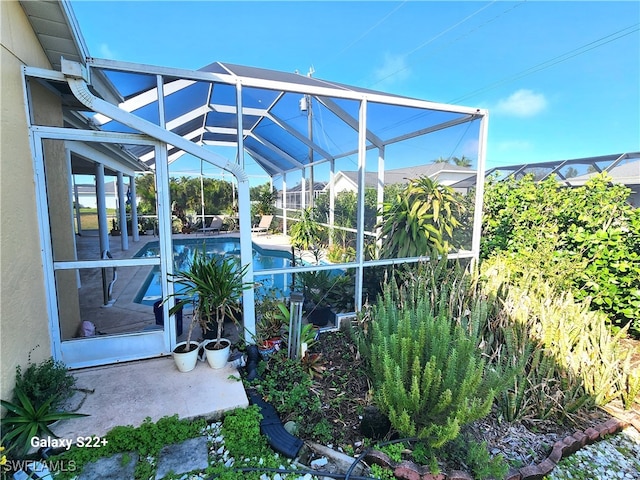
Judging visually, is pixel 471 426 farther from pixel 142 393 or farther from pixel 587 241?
pixel 587 241

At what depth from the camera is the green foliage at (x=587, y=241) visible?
405 centimetres

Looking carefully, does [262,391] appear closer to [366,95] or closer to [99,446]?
[99,446]

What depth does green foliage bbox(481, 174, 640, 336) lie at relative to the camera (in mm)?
4051

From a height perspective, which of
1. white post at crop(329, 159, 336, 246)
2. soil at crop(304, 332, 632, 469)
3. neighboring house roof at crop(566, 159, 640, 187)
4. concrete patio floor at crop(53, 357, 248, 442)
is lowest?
soil at crop(304, 332, 632, 469)

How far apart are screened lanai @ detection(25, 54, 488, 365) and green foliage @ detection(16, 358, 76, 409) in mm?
435

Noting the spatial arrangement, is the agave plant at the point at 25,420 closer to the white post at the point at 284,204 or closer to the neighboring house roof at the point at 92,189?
the neighboring house roof at the point at 92,189

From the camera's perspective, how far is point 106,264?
315 centimetres

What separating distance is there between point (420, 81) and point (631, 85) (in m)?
11.5

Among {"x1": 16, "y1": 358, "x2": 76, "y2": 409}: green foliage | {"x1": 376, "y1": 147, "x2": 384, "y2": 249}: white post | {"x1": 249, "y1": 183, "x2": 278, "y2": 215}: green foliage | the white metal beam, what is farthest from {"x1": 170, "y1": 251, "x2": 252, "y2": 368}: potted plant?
{"x1": 249, "y1": 183, "x2": 278, "y2": 215}: green foliage

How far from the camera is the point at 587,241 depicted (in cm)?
439

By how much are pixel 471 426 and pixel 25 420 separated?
3.49 metres

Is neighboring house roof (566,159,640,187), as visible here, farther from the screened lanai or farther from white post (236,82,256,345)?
white post (236,82,256,345)

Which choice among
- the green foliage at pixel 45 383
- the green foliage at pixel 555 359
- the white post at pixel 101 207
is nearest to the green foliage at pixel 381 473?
the green foliage at pixel 555 359

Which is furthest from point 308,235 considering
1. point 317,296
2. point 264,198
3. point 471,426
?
point 264,198
